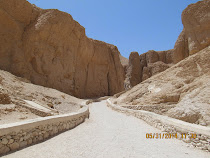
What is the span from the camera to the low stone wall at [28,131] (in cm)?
454

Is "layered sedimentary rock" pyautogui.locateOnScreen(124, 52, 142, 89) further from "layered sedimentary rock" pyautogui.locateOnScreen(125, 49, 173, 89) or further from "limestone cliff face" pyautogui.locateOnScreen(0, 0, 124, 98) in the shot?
"limestone cliff face" pyautogui.locateOnScreen(0, 0, 124, 98)

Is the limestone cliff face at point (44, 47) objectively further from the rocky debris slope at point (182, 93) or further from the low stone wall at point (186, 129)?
the low stone wall at point (186, 129)

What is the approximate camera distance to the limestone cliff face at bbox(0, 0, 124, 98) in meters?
21.4

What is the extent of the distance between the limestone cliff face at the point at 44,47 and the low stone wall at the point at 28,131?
16.5m

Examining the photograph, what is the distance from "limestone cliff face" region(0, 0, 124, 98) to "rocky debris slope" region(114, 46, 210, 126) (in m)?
12.4

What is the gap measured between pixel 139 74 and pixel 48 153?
48.5 m

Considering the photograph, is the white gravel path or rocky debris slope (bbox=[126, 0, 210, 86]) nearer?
the white gravel path

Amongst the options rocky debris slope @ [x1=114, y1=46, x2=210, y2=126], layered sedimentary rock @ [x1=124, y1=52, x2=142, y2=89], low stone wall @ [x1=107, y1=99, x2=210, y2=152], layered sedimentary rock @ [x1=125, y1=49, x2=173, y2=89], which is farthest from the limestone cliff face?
layered sedimentary rock @ [x1=125, y1=49, x2=173, y2=89]

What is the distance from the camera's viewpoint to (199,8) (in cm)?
1594

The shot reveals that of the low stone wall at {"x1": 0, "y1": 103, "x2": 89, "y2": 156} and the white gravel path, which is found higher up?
the low stone wall at {"x1": 0, "y1": 103, "x2": 89, "y2": 156}
